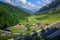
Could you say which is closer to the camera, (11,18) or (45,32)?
(45,32)

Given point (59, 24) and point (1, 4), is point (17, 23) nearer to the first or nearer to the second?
point (59, 24)

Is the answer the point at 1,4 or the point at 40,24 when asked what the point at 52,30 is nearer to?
the point at 40,24

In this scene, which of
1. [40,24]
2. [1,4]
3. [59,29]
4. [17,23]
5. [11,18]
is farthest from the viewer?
[1,4]

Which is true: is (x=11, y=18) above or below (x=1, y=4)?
below

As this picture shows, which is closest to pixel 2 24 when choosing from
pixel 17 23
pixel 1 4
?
pixel 17 23

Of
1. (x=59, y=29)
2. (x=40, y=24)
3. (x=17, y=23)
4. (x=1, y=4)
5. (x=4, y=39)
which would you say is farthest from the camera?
(x=1, y=4)

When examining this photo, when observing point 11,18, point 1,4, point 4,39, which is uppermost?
point 1,4

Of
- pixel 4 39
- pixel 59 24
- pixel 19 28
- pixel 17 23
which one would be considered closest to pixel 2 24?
pixel 17 23

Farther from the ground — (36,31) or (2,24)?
(2,24)

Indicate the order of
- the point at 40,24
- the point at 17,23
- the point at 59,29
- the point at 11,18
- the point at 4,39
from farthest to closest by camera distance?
1. the point at 11,18
2. the point at 17,23
3. the point at 40,24
4. the point at 59,29
5. the point at 4,39
